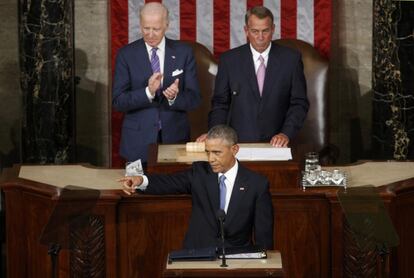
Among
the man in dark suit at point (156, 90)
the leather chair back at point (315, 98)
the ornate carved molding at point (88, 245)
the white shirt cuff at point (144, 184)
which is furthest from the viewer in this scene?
the leather chair back at point (315, 98)

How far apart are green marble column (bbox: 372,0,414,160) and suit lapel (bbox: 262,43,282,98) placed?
1.71 meters

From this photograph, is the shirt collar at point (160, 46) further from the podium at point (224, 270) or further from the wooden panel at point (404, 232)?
the podium at point (224, 270)

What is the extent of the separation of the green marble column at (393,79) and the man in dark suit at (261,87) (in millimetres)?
1601

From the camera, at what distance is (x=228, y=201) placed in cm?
800

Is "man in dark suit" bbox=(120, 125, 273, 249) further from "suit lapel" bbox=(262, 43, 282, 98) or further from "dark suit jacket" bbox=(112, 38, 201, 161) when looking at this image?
"suit lapel" bbox=(262, 43, 282, 98)

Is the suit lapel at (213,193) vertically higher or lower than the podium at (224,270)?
higher

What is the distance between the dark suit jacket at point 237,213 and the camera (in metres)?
7.89

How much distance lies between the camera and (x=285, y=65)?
994 centimetres

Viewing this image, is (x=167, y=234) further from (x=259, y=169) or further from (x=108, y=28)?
(x=108, y=28)

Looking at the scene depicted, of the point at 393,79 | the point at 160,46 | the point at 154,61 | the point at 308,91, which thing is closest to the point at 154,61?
the point at 154,61

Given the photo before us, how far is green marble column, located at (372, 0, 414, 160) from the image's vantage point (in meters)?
11.3

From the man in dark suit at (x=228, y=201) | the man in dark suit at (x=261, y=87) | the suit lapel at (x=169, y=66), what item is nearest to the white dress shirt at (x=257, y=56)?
the man in dark suit at (x=261, y=87)

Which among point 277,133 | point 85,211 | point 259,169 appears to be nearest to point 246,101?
point 277,133

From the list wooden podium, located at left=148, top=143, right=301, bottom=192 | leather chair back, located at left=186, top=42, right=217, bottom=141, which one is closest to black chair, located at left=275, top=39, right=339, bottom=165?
leather chair back, located at left=186, top=42, right=217, bottom=141
